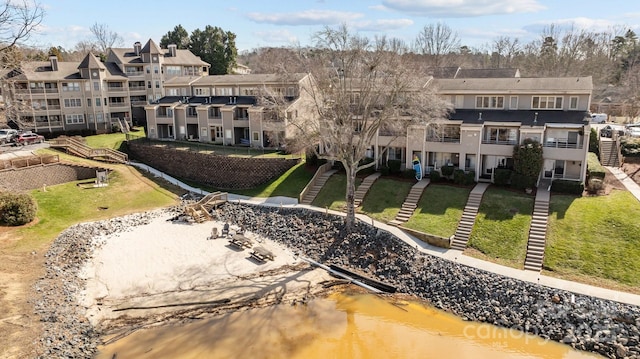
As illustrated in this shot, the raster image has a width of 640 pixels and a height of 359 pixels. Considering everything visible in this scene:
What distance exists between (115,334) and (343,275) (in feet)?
42.4

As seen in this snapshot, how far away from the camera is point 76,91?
61250mm

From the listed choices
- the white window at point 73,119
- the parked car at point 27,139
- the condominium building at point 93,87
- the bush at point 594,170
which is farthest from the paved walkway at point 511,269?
the white window at point 73,119

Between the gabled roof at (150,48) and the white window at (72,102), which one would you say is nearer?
the white window at (72,102)

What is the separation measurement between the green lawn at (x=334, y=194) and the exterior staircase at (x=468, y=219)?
9.04m

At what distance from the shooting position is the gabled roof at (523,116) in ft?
114

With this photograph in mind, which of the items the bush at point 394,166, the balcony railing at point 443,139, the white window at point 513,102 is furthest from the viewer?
the bush at point 394,166

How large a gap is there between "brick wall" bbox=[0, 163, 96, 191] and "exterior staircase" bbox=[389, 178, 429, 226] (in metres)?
31.7

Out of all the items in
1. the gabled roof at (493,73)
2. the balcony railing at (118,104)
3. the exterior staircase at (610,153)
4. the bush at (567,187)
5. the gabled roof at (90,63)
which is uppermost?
the gabled roof at (90,63)

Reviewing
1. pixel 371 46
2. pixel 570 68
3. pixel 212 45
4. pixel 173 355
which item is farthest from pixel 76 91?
pixel 570 68

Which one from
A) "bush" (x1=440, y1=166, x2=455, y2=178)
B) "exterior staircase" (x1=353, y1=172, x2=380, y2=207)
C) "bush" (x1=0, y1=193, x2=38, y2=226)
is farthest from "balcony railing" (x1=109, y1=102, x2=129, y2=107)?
"bush" (x1=440, y1=166, x2=455, y2=178)

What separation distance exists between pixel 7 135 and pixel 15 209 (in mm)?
27291

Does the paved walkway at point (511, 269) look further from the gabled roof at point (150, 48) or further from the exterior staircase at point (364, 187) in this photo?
the gabled roof at point (150, 48)

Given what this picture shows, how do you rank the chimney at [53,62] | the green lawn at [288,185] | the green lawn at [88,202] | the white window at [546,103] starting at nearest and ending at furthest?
the green lawn at [88,202] < the white window at [546,103] < the green lawn at [288,185] < the chimney at [53,62]

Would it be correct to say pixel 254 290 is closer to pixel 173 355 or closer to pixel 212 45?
pixel 173 355
